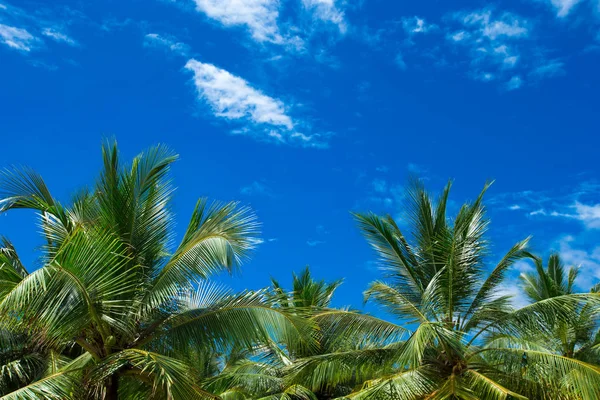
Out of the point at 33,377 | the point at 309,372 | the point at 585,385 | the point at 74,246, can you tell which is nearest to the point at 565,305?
the point at 585,385

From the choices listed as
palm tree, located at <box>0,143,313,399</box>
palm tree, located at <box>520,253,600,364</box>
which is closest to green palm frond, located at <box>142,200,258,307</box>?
palm tree, located at <box>0,143,313,399</box>

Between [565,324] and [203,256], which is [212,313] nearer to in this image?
[203,256]

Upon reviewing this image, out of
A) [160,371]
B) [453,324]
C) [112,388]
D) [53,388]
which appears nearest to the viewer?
[53,388]

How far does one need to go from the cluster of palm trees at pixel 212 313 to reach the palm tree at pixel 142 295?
0.08 feet

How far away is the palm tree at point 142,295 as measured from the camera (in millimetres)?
10219

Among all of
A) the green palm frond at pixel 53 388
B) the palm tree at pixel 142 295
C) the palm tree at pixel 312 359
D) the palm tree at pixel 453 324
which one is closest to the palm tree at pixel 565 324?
the palm tree at pixel 453 324

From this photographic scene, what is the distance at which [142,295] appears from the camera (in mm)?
11672

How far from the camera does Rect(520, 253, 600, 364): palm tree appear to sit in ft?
56.1

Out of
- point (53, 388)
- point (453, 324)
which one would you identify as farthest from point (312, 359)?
point (53, 388)

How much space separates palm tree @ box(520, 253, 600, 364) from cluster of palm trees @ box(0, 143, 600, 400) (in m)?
1.58

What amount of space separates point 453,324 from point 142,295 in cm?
654

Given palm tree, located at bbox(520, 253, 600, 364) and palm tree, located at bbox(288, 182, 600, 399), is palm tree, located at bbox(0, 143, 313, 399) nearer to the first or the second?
palm tree, located at bbox(288, 182, 600, 399)

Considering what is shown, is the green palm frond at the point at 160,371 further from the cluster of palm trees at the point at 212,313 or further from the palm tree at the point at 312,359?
the palm tree at the point at 312,359

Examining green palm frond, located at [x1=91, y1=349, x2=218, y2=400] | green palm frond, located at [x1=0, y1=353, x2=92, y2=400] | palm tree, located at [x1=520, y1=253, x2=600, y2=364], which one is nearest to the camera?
green palm frond, located at [x1=0, y1=353, x2=92, y2=400]
